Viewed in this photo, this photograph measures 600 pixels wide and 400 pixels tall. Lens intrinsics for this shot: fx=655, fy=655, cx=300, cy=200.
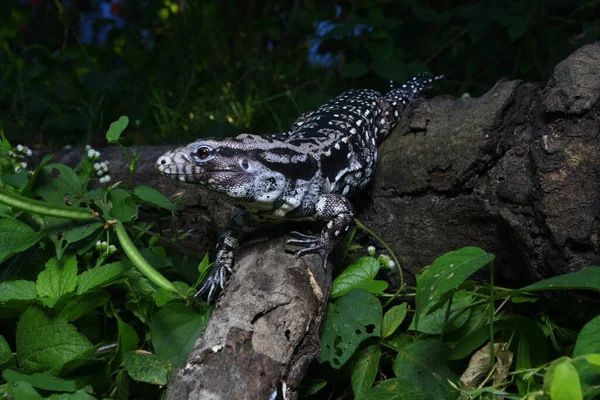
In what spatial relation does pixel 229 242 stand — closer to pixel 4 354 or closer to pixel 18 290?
pixel 18 290

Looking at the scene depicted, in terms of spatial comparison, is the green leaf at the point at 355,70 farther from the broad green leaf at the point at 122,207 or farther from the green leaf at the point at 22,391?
the green leaf at the point at 22,391

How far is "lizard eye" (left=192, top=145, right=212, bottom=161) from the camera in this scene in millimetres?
3041

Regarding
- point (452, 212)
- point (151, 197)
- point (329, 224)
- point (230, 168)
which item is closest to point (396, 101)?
point (452, 212)

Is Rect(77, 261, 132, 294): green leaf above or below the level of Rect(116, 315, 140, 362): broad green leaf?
above

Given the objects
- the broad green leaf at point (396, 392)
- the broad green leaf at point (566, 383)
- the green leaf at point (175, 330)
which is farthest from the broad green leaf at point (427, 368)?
the green leaf at point (175, 330)

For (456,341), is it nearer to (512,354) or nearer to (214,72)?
(512,354)

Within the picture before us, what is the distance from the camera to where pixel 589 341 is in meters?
2.12

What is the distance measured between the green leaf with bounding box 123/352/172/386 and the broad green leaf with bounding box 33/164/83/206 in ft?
3.30

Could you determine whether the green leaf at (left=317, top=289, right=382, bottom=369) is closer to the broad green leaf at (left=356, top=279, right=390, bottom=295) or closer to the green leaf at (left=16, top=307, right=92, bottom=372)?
the broad green leaf at (left=356, top=279, right=390, bottom=295)

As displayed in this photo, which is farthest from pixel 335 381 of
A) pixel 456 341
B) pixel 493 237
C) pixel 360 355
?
pixel 493 237

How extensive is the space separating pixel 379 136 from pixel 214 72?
3024 millimetres

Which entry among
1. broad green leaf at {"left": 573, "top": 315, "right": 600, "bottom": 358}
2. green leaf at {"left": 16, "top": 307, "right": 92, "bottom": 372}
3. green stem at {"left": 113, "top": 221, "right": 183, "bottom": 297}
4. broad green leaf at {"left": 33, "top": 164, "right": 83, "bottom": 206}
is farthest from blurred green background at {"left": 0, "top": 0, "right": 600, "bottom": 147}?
broad green leaf at {"left": 573, "top": 315, "right": 600, "bottom": 358}

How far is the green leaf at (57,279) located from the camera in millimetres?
2982

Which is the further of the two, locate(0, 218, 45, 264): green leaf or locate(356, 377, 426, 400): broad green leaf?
locate(0, 218, 45, 264): green leaf
